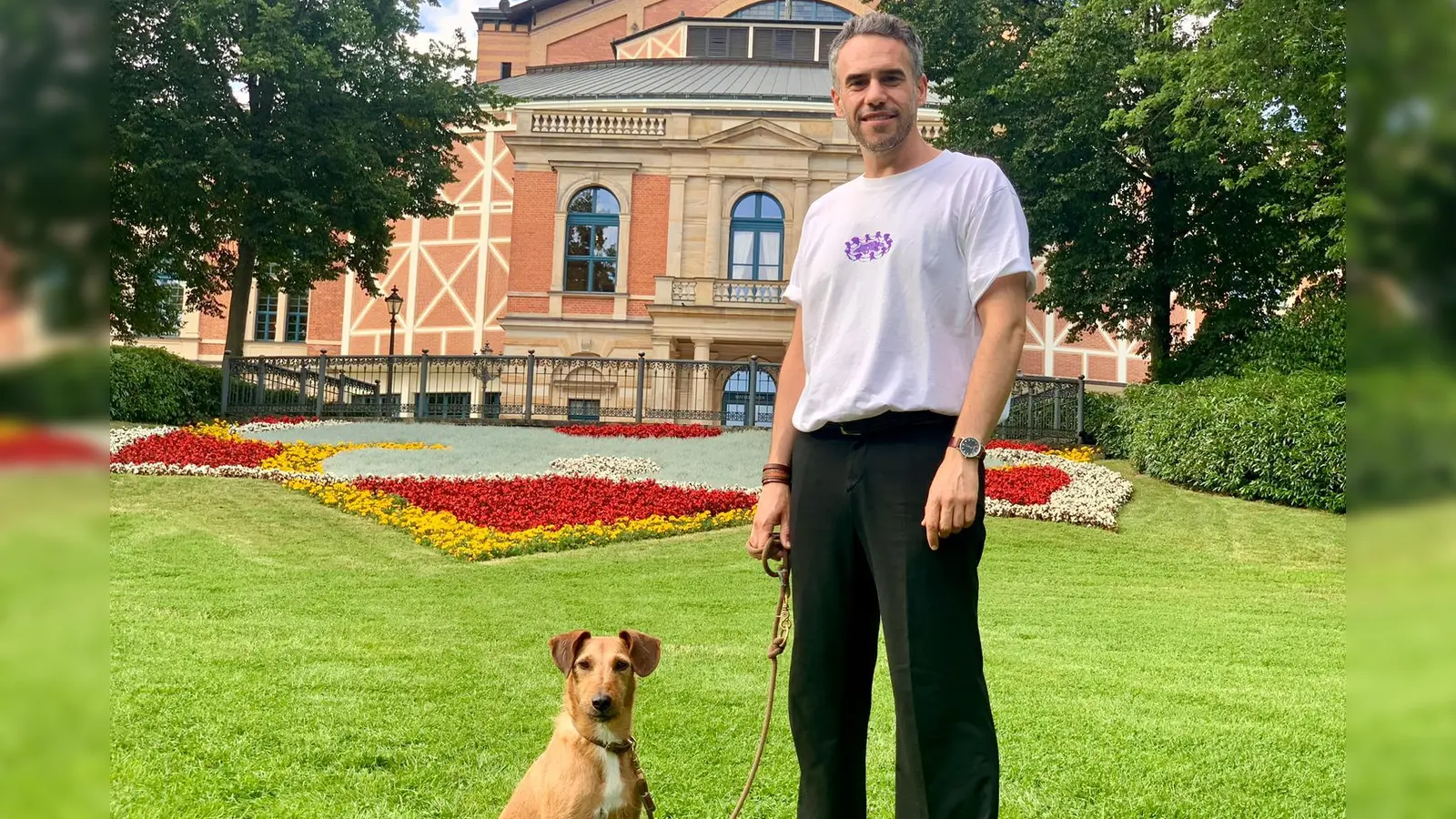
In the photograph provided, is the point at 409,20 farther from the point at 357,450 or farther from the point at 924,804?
the point at 924,804

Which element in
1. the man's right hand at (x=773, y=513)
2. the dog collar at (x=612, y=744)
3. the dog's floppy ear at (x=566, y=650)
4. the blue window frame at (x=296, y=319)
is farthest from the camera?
the blue window frame at (x=296, y=319)

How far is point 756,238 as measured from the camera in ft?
108

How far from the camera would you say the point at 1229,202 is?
23.5m

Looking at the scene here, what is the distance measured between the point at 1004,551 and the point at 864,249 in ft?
31.7

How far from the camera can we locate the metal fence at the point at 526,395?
941 inches

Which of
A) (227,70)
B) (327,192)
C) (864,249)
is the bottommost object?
(864,249)

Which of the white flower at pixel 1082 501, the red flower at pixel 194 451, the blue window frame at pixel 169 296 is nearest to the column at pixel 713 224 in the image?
the blue window frame at pixel 169 296

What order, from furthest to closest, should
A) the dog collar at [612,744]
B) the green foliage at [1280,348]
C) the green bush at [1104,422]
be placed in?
the green bush at [1104,422] < the green foliage at [1280,348] < the dog collar at [612,744]

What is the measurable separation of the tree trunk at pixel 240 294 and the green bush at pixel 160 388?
79cm

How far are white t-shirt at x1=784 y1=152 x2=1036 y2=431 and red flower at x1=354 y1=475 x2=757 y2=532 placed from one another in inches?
408

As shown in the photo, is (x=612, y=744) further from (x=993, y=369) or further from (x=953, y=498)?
(x=993, y=369)
